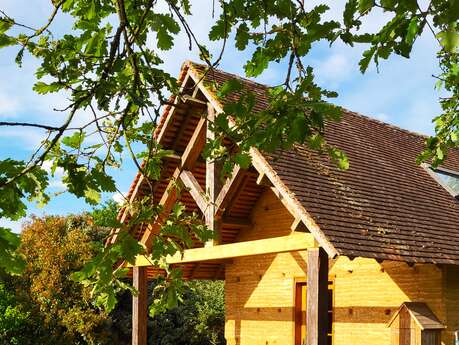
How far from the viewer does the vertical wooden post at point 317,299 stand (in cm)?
897

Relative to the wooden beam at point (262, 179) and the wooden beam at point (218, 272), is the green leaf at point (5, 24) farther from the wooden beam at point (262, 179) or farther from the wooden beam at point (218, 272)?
the wooden beam at point (218, 272)

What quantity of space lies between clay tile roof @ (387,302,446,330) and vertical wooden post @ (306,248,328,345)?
5.40ft

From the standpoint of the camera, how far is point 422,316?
1011 centimetres

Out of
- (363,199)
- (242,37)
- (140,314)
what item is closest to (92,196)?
(242,37)

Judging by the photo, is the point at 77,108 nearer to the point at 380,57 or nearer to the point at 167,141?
the point at 380,57

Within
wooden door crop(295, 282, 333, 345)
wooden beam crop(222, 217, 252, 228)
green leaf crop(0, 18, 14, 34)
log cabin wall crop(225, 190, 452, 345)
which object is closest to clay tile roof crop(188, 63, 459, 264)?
log cabin wall crop(225, 190, 452, 345)

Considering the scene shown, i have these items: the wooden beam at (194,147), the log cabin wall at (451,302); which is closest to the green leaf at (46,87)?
the wooden beam at (194,147)

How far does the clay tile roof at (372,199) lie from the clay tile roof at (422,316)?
81 centimetres

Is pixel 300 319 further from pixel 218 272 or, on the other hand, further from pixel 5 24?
pixel 5 24

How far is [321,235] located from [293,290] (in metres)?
4.76

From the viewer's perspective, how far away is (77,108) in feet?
10.7

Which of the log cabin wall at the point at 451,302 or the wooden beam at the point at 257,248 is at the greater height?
the wooden beam at the point at 257,248

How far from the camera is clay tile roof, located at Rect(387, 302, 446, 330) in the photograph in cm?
983

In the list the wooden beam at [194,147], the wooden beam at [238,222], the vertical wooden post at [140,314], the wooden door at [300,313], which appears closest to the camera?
the wooden beam at [194,147]
